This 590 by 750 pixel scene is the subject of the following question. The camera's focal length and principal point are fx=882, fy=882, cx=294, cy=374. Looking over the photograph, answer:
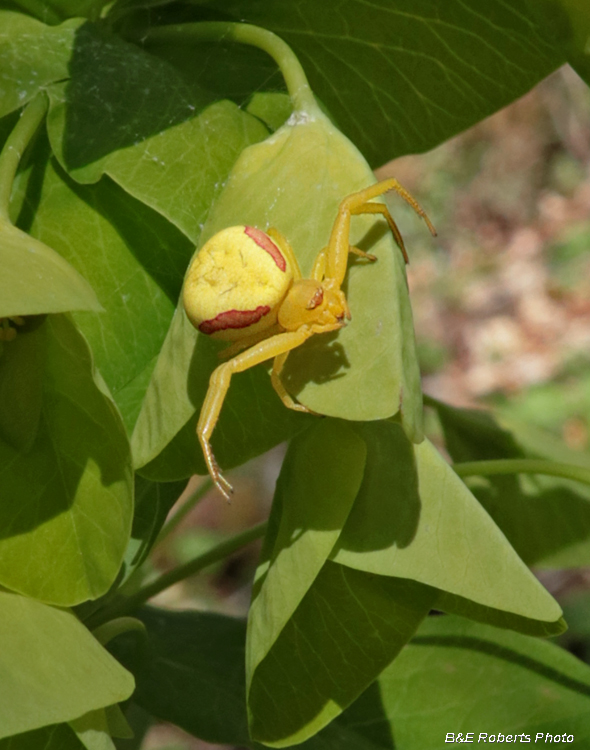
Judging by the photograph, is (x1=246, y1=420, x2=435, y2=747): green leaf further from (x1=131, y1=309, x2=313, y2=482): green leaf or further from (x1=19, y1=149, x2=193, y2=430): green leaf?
(x1=19, y1=149, x2=193, y2=430): green leaf

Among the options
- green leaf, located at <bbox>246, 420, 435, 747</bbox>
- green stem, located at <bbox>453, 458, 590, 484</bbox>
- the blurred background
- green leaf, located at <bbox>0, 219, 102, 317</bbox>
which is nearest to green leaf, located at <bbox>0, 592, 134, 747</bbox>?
green leaf, located at <bbox>246, 420, 435, 747</bbox>

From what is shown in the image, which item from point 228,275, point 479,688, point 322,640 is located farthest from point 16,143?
point 479,688

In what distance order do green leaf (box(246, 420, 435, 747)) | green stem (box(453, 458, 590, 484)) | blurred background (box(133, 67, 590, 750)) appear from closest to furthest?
green leaf (box(246, 420, 435, 747)) → green stem (box(453, 458, 590, 484)) → blurred background (box(133, 67, 590, 750))

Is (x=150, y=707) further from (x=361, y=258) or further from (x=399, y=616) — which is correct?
(x=361, y=258)

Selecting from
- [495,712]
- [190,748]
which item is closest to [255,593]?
[495,712]

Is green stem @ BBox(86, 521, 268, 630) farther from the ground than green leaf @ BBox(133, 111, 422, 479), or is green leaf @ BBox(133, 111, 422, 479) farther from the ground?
green leaf @ BBox(133, 111, 422, 479)

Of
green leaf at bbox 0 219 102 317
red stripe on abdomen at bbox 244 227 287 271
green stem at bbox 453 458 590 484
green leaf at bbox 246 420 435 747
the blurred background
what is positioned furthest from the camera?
the blurred background

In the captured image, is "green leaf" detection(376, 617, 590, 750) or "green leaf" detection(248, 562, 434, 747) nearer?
"green leaf" detection(248, 562, 434, 747)
